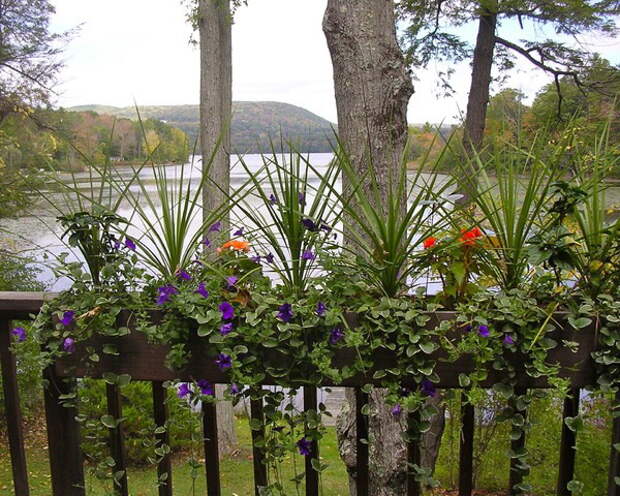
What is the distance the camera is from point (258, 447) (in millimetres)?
1483

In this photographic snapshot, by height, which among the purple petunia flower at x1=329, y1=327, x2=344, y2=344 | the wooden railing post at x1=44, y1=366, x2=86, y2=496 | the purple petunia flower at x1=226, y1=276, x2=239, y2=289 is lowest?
the wooden railing post at x1=44, y1=366, x2=86, y2=496

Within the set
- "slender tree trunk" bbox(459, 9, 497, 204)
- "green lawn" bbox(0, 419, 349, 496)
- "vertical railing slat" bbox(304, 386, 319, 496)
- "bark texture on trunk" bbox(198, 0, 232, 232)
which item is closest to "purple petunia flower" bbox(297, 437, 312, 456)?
"vertical railing slat" bbox(304, 386, 319, 496)

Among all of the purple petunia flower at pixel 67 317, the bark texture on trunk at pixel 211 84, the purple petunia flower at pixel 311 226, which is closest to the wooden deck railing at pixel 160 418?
the purple petunia flower at pixel 67 317

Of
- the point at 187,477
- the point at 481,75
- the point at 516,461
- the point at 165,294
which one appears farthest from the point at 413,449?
the point at 481,75

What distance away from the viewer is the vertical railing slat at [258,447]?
1.46 metres

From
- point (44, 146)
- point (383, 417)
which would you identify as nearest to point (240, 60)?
point (44, 146)

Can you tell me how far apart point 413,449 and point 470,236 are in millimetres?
560

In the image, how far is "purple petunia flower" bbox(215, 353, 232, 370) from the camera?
135cm

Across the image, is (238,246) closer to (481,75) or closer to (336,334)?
(336,334)

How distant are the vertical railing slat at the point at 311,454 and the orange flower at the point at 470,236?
1.68 ft

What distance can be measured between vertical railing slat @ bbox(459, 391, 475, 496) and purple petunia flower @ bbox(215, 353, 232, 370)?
0.57 metres

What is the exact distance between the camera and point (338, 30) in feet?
7.77

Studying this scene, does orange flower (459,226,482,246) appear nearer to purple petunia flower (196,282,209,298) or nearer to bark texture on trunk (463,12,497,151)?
purple petunia flower (196,282,209,298)

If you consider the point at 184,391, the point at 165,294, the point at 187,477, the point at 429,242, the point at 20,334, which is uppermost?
the point at 429,242
